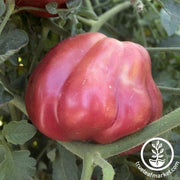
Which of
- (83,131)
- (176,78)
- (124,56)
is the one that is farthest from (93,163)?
(176,78)

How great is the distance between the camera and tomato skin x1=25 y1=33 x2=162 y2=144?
0.58m

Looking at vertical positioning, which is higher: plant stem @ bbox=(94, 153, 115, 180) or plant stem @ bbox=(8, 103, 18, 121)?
plant stem @ bbox=(94, 153, 115, 180)

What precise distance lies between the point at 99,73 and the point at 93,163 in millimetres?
126

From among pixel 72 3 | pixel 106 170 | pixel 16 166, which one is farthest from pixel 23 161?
pixel 72 3

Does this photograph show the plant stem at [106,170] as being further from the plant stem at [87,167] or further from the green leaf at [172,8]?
Result: the green leaf at [172,8]

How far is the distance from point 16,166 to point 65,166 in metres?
0.11

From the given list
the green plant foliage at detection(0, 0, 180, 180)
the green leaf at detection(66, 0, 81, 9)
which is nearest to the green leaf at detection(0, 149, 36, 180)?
the green plant foliage at detection(0, 0, 180, 180)

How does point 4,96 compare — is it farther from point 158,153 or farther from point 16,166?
point 158,153

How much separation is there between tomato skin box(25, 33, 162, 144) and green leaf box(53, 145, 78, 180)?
0.24ft

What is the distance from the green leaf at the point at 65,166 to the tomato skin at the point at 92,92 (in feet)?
0.24

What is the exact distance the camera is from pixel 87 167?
1.87ft

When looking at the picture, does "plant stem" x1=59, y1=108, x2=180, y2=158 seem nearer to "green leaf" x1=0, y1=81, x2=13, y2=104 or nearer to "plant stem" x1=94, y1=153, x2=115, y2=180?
"plant stem" x1=94, y1=153, x2=115, y2=180

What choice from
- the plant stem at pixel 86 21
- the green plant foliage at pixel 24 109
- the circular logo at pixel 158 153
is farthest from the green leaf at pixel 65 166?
the plant stem at pixel 86 21

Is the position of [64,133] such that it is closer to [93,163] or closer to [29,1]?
[93,163]
